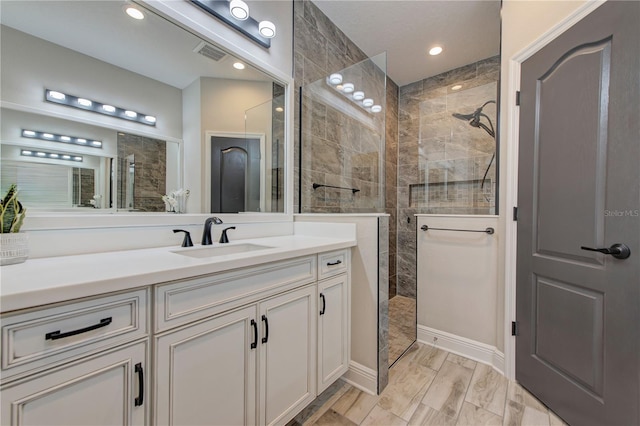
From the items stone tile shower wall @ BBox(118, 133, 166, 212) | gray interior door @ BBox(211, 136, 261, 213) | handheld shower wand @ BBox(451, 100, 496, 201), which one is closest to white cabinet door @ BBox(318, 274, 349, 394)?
gray interior door @ BBox(211, 136, 261, 213)

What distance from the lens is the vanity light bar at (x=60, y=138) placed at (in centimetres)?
107

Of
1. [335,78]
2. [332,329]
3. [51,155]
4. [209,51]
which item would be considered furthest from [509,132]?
[51,155]

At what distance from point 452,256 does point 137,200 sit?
2267 millimetres

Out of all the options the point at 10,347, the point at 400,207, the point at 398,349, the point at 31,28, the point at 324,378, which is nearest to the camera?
the point at 10,347

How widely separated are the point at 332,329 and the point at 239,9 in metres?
2.06

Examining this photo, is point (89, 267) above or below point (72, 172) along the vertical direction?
below

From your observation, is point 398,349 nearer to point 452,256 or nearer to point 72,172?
point 452,256

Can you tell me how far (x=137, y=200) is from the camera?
1.35m

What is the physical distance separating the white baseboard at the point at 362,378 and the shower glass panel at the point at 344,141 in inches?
47.9

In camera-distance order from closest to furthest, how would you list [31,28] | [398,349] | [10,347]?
1. [10,347]
2. [31,28]
3. [398,349]

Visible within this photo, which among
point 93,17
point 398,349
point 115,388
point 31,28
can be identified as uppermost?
point 93,17

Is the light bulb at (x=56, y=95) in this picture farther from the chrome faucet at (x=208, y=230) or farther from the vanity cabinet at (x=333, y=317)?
the vanity cabinet at (x=333, y=317)

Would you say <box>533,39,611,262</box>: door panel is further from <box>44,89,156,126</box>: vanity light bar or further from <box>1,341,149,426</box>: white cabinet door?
<box>44,89,156,126</box>: vanity light bar

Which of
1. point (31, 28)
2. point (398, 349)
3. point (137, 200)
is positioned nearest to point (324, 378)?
point (398, 349)
